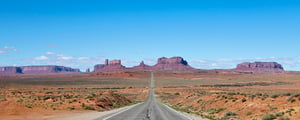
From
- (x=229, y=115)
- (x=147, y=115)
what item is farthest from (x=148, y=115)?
(x=229, y=115)

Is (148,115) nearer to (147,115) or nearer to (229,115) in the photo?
(147,115)

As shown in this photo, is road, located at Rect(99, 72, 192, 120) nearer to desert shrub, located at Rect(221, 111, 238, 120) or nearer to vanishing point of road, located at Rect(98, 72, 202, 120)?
vanishing point of road, located at Rect(98, 72, 202, 120)

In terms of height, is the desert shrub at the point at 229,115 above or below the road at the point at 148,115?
above

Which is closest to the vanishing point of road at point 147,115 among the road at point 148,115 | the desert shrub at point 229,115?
the road at point 148,115

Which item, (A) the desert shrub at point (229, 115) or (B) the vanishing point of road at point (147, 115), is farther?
(A) the desert shrub at point (229, 115)

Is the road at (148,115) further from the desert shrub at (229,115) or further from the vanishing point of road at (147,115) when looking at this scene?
the desert shrub at (229,115)

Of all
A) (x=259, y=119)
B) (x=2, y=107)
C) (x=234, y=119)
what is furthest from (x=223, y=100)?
(x=2, y=107)

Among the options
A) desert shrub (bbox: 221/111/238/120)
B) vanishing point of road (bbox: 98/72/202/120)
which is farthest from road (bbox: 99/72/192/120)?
desert shrub (bbox: 221/111/238/120)

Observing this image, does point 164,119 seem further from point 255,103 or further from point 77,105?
point 77,105

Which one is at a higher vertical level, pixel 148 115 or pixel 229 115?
pixel 229 115

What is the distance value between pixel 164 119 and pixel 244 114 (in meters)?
6.18

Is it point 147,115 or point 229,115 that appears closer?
point 229,115

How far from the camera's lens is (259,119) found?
66.2ft

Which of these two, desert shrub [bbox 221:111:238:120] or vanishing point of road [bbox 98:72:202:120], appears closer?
vanishing point of road [bbox 98:72:202:120]
